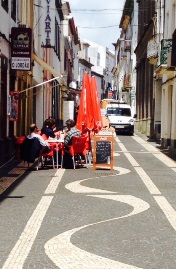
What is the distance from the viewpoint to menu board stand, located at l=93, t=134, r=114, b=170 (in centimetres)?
1739

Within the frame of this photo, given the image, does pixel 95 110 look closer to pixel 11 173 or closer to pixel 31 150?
pixel 31 150

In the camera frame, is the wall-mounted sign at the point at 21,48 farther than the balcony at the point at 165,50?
No

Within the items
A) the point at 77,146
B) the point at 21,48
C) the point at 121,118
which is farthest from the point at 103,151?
the point at 121,118

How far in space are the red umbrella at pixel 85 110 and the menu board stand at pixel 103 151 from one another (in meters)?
0.77

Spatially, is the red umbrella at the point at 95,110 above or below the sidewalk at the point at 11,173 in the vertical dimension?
above

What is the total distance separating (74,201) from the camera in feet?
37.0

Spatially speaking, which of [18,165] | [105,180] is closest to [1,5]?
[18,165]

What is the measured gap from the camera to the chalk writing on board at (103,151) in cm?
1742

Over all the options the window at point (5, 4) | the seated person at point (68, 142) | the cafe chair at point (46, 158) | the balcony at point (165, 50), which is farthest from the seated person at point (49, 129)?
the balcony at point (165, 50)

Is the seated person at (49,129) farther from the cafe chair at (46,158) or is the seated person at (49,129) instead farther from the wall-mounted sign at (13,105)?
the wall-mounted sign at (13,105)

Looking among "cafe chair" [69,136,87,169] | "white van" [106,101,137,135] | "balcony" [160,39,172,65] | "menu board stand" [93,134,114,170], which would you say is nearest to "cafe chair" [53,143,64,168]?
"cafe chair" [69,136,87,169]

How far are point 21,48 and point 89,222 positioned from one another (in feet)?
42.2

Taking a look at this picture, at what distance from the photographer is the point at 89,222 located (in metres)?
9.12

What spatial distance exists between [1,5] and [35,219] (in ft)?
36.9
